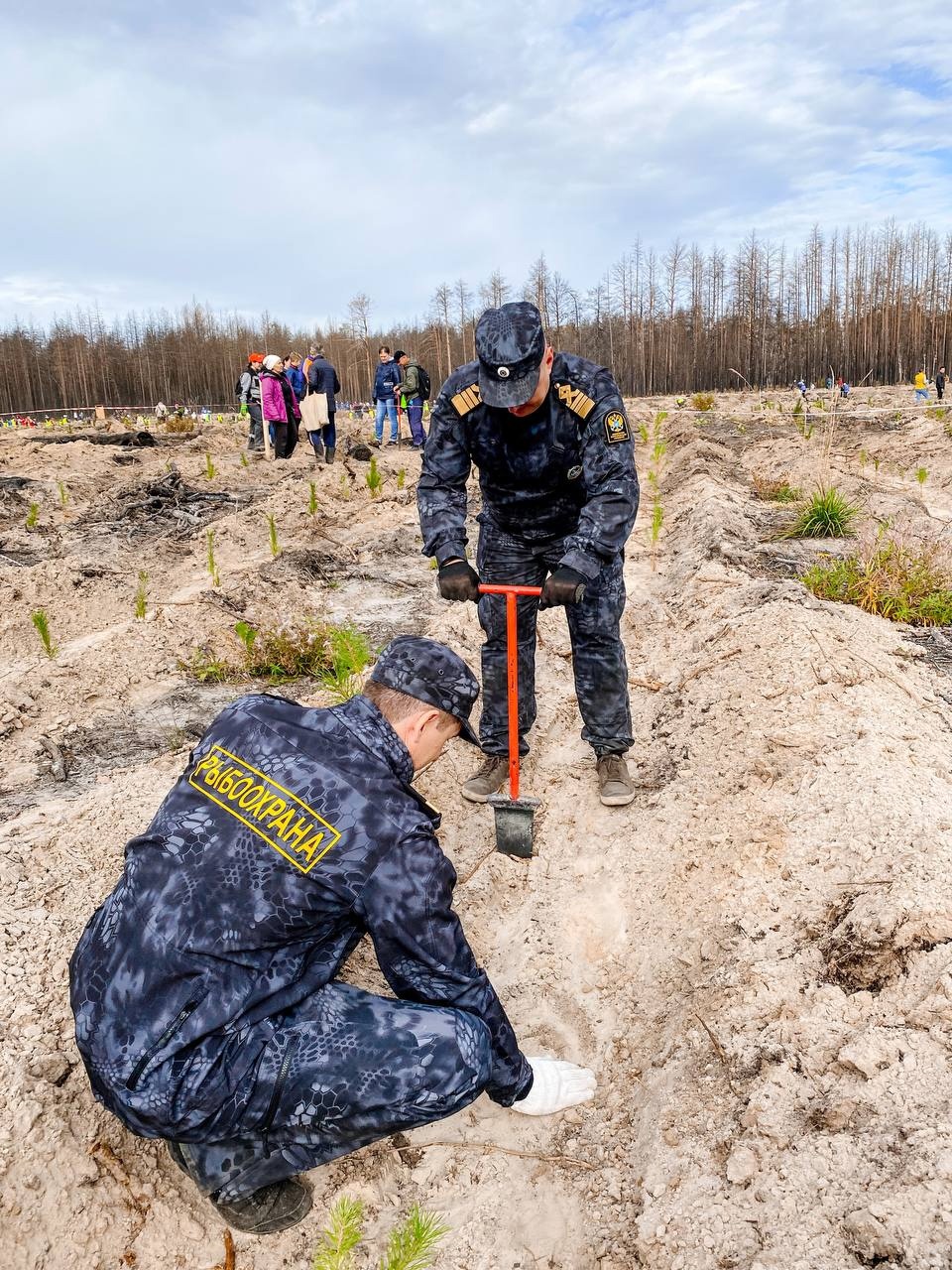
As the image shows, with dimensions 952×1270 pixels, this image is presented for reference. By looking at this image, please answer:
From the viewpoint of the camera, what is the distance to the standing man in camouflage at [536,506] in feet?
9.32

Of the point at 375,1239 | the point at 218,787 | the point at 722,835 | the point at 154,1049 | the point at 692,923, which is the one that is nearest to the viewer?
the point at 154,1049

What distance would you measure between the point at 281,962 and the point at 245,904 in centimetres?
20

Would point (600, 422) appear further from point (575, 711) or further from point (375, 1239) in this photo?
point (375, 1239)

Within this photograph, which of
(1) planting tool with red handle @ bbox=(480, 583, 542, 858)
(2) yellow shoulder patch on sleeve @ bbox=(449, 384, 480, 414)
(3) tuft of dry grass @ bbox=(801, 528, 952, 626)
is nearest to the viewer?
(1) planting tool with red handle @ bbox=(480, 583, 542, 858)

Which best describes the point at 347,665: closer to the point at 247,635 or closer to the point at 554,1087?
the point at 247,635

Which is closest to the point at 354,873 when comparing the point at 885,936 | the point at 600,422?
the point at 885,936

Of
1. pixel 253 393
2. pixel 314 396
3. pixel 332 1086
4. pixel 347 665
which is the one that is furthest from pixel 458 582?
pixel 253 393

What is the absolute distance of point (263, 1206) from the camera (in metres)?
1.80

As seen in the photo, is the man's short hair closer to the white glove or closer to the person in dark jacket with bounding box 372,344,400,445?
the white glove

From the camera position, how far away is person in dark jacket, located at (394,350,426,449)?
13562mm

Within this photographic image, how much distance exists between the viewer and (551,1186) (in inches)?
79.6

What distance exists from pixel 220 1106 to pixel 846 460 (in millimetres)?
12681

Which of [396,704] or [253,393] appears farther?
[253,393]

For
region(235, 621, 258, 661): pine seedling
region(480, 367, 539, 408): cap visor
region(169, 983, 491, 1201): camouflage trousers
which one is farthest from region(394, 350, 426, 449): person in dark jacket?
region(169, 983, 491, 1201): camouflage trousers
